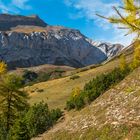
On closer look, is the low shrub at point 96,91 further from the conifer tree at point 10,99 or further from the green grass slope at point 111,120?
the green grass slope at point 111,120

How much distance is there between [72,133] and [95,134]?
3852 mm

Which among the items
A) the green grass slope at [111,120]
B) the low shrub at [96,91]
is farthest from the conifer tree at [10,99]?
the green grass slope at [111,120]

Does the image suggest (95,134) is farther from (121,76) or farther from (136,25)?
(121,76)

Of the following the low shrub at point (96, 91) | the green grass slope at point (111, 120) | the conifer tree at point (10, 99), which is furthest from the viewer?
the conifer tree at point (10, 99)

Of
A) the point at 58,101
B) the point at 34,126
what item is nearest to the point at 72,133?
the point at 34,126

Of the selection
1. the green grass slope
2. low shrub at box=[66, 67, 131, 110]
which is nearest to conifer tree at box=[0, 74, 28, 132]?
low shrub at box=[66, 67, 131, 110]

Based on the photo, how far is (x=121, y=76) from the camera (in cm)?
5703

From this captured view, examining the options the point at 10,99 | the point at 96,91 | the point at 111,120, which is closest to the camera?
the point at 111,120

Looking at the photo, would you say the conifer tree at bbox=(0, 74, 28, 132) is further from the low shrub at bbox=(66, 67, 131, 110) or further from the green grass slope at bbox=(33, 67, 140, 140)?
the green grass slope at bbox=(33, 67, 140, 140)

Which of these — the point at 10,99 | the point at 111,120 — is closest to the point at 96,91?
the point at 10,99

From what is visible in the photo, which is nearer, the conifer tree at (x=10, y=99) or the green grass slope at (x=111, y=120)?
the green grass slope at (x=111, y=120)

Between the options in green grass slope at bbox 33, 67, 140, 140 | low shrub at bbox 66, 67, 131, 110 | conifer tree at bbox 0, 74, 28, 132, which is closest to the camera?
green grass slope at bbox 33, 67, 140, 140

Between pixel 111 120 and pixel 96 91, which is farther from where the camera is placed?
pixel 96 91

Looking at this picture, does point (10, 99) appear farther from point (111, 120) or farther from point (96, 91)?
point (111, 120)
